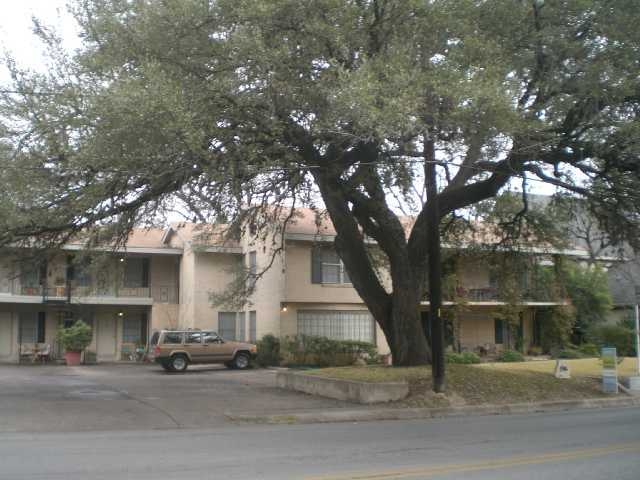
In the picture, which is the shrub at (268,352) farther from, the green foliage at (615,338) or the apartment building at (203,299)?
the green foliage at (615,338)

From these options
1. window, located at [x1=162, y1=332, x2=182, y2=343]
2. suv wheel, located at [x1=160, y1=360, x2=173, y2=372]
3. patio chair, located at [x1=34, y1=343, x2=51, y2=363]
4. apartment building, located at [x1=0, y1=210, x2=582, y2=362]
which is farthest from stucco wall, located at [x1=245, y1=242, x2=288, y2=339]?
patio chair, located at [x1=34, y1=343, x2=51, y2=363]

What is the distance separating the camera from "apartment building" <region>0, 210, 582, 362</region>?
31688 mm

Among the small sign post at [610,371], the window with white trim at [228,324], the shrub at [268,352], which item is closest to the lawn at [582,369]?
the small sign post at [610,371]

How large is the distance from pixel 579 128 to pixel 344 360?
57.2ft

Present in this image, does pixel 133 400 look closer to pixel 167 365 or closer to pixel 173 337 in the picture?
pixel 167 365

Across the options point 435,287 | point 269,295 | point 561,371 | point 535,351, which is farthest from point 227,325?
point 435,287

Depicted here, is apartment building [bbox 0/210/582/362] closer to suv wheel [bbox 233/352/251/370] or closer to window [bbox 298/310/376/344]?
window [bbox 298/310/376/344]

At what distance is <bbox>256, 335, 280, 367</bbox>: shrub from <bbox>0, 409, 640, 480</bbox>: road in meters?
16.6

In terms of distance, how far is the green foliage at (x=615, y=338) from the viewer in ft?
116

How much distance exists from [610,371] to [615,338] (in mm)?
17996

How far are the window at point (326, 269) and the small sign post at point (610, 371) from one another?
556 inches

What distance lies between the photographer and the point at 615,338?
35.8m

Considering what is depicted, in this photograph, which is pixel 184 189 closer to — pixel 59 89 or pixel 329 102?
pixel 59 89

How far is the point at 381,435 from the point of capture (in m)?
12.8
